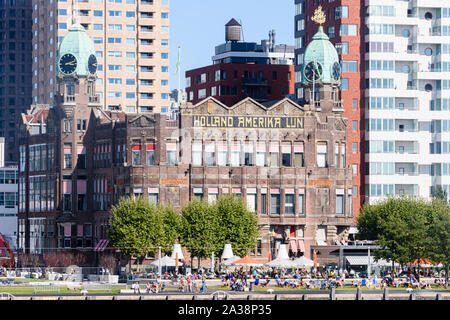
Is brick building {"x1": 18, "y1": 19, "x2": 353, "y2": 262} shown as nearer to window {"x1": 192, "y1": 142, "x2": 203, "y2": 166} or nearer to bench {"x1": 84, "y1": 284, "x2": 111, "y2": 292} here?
window {"x1": 192, "y1": 142, "x2": 203, "y2": 166}

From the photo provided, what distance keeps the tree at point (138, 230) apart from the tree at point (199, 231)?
3417mm

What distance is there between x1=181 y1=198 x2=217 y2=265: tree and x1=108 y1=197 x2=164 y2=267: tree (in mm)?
3417

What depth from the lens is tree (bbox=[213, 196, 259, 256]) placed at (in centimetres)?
17888

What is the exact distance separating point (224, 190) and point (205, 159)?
508 cm

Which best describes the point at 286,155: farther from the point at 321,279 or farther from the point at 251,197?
the point at 321,279

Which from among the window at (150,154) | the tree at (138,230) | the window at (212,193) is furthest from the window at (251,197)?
the tree at (138,230)

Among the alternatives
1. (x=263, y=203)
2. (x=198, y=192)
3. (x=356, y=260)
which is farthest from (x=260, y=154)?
(x=356, y=260)

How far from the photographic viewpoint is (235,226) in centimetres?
17900

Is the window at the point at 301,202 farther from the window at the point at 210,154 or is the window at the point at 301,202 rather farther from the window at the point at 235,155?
the window at the point at 210,154

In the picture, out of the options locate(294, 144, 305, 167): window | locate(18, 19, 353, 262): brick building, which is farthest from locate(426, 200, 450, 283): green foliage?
locate(294, 144, 305, 167): window

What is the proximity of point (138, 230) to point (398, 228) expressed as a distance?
3396cm

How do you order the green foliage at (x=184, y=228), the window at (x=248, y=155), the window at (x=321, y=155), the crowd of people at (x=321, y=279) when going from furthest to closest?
the window at (x=321, y=155), the window at (x=248, y=155), the green foliage at (x=184, y=228), the crowd of people at (x=321, y=279)

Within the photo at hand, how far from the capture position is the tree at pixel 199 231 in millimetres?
177625
